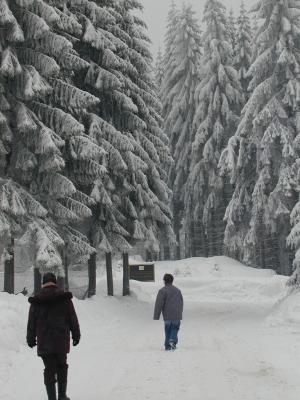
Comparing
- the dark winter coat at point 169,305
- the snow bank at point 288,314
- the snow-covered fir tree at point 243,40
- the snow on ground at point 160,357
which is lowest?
the snow on ground at point 160,357

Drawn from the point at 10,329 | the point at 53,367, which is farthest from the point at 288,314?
the point at 53,367

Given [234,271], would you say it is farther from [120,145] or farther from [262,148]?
[120,145]

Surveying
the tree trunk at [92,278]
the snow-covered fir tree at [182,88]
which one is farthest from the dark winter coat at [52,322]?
the snow-covered fir tree at [182,88]

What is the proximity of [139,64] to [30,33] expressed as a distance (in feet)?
28.4

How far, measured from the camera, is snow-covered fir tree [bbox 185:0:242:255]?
39.7 m

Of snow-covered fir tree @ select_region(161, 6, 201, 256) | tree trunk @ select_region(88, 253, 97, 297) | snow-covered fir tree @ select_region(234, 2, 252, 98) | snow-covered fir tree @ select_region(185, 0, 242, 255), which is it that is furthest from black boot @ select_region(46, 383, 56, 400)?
snow-covered fir tree @ select_region(161, 6, 201, 256)

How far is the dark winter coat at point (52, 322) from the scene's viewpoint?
7141 millimetres

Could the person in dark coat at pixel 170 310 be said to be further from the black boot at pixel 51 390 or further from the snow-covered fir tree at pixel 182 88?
the snow-covered fir tree at pixel 182 88

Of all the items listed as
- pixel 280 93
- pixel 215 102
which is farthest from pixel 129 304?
pixel 215 102

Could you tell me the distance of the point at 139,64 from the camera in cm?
2456

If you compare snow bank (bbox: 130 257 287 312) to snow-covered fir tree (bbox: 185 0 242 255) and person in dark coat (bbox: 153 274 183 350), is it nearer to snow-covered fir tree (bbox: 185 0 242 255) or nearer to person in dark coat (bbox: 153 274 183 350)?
snow-covered fir tree (bbox: 185 0 242 255)

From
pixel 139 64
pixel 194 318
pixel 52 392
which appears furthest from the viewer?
pixel 139 64

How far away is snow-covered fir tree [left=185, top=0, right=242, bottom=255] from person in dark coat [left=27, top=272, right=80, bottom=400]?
33.3m

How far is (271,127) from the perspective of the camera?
89.3ft
